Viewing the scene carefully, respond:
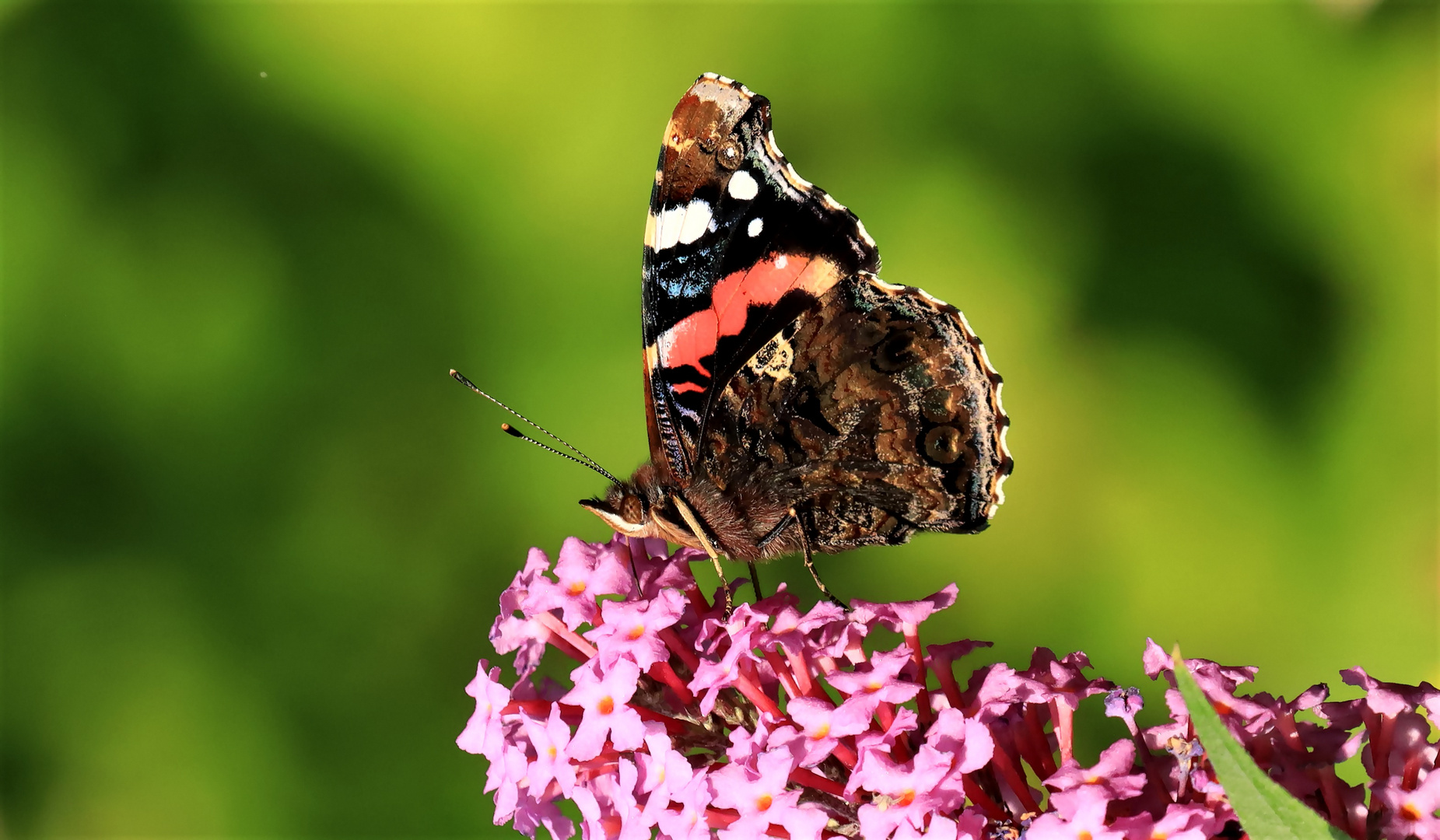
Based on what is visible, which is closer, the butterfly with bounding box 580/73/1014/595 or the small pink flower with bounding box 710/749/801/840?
the small pink flower with bounding box 710/749/801/840

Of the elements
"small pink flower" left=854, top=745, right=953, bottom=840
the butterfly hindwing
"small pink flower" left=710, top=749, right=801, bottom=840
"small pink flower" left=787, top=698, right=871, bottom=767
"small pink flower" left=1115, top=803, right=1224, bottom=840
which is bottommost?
"small pink flower" left=1115, top=803, right=1224, bottom=840

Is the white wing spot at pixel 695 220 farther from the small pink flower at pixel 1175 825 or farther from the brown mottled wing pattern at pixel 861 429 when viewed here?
the small pink flower at pixel 1175 825

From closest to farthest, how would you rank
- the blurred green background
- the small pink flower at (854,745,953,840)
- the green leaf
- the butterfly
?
the green leaf < the small pink flower at (854,745,953,840) < the butterfly < the blurred green background

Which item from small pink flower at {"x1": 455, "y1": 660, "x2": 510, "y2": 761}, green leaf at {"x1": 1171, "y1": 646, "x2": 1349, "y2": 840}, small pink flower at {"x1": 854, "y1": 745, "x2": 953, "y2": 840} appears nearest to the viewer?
green leaf at {"x1": 1171, "y1": 646, "x2": 1349, "y2": 840}

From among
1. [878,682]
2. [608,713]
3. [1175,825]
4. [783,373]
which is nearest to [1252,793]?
[1175,825]

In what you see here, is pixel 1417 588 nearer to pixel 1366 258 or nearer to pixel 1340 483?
pixel 1340 483

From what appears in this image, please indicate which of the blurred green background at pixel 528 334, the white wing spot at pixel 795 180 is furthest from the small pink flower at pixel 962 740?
the blurred green background at pixel 528 334

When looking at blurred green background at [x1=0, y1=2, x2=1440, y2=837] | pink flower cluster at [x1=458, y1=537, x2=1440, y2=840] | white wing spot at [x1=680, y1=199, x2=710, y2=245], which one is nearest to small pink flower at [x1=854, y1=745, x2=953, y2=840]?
pink flower cluster at [x1=458, y1=537, x2=1440, y2=840]

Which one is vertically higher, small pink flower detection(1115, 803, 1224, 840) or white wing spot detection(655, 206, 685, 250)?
white wing spot detection(655, 206, 685, 250)

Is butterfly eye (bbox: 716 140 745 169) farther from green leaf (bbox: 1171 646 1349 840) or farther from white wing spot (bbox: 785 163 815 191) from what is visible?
green leaf (bbox: 1171 646 1349 840)
